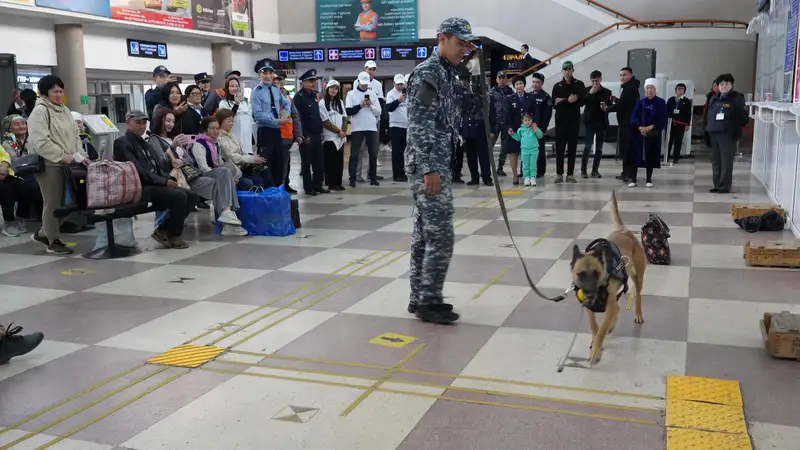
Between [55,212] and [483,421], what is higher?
[55,212]

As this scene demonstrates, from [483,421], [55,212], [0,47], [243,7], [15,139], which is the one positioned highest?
[243,7]

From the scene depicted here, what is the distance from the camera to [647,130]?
11.8m

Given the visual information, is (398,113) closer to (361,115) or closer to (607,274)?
(361,115)

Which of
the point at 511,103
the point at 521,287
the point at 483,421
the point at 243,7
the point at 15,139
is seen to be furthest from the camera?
the point at 243,7

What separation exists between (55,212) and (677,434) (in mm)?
6204

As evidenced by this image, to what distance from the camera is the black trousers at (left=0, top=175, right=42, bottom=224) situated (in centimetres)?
860

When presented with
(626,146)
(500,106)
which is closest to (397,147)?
(500,106)

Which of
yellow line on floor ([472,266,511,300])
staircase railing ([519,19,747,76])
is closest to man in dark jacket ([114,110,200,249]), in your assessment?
yellow line on floor ([472,266,511,300])

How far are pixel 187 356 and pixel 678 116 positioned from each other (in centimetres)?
1446

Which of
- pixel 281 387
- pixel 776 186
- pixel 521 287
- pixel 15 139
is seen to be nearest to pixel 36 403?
pixel 281 387

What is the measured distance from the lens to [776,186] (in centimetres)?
985

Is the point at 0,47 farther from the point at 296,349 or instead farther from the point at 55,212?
the point at 296,349

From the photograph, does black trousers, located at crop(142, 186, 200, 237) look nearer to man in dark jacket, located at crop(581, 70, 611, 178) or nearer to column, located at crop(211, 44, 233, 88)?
man in dark jacket, located at crop(581, 70, 611, 178)

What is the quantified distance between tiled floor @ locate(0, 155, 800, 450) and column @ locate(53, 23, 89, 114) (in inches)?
428
